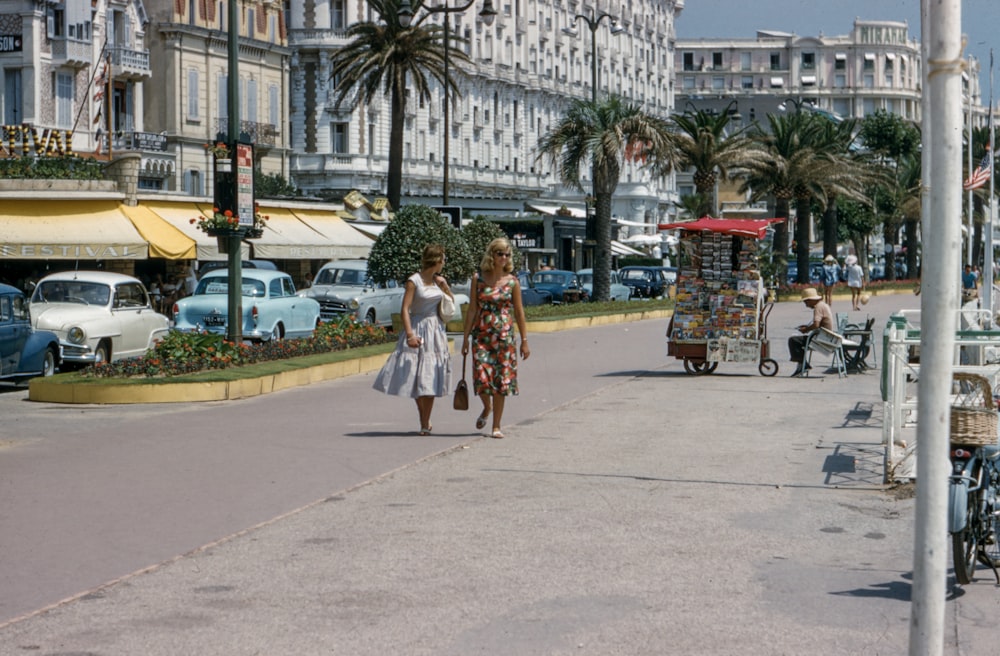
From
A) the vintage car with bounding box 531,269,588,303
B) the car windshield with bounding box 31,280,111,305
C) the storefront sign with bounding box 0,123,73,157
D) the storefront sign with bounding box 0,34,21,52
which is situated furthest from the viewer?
the storefront sign with bounding box 0,34,21,52

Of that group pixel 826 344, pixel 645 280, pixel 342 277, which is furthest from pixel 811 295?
pixel 645 280

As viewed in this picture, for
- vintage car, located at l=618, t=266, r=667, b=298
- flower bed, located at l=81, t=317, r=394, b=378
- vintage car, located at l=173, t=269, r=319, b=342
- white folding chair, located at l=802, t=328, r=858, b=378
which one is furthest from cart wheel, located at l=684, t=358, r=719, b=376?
vintage car, located at l=618, t=266, r=667, b=298

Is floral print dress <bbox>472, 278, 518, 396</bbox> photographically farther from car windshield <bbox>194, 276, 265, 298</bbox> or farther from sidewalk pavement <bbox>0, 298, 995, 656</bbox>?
car windshield <bbox>194, 276, 265, 298</bbox>

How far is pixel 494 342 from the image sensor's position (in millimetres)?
13664

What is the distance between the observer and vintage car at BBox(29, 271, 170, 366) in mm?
22703

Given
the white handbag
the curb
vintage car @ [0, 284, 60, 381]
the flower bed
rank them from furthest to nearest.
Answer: vintage car @ [0, 284, 60, 381], the flower bed, the curb, the white handbag

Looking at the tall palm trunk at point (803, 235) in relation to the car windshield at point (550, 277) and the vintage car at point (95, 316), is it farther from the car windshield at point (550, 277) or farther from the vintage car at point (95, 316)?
the vintage car at point (95, 316)

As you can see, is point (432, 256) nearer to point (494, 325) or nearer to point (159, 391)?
point (494, 325)

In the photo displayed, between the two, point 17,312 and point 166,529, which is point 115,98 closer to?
point 17,312

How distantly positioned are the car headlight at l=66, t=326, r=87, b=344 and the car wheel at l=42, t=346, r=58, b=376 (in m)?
1.32

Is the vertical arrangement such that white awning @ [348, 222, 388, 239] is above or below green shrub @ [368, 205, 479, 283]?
above

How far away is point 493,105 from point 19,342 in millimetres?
75475

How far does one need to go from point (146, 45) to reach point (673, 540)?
55602 millimetres

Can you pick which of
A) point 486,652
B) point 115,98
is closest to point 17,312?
point 486,652
